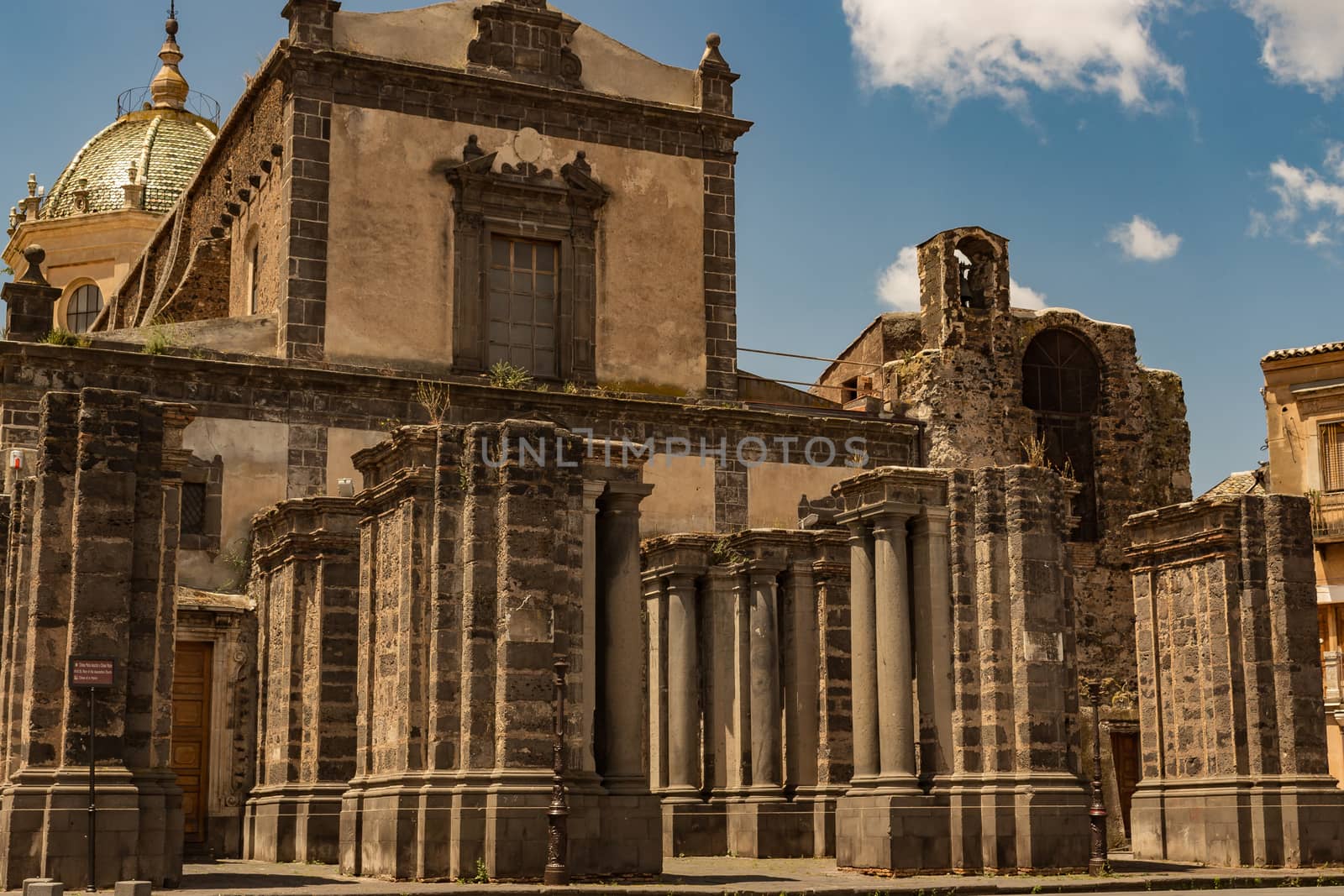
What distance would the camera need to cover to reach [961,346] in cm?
3212

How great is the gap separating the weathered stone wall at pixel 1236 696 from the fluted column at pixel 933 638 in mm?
3465

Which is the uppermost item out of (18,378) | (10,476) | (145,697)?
(18,378)

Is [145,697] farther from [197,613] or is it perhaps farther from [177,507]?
[197,613]

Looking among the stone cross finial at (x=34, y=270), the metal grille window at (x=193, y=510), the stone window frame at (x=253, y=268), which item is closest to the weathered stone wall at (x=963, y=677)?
the metal grille window at (x=193, y=510)

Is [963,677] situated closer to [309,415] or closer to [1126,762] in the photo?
[309,415]

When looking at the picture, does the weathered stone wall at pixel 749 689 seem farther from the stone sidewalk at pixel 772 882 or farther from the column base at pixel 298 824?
the column base at pixel 298 824

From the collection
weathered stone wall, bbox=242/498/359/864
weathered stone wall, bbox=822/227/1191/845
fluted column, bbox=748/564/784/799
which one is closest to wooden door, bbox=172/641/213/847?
weathered stone wall, bbox=242/498/359/864

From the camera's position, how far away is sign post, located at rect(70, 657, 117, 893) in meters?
14.3

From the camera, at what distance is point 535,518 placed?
53.6ft

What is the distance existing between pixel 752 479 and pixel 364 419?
20.2ft

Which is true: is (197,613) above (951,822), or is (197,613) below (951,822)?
above

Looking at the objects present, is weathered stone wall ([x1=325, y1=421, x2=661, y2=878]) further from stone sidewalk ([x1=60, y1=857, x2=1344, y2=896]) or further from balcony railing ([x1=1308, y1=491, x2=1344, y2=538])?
A: balcony railing ([x1=1308, y1=491, x2=1344, y2=538])

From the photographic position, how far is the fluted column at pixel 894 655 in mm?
19266

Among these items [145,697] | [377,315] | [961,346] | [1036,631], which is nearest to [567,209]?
[377,315]
